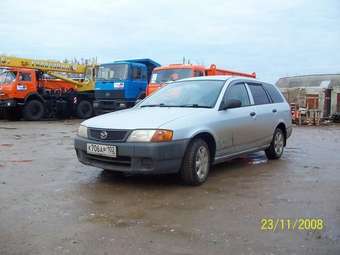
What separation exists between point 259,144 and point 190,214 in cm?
323

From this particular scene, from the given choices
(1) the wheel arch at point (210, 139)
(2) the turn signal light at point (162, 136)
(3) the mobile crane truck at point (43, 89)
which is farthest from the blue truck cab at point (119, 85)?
(2) the turn signal light at point (162, 136)

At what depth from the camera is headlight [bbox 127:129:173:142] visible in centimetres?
546

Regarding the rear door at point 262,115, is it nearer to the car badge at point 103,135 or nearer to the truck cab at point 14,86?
the car badge at point 103,135

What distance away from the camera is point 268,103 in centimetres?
802

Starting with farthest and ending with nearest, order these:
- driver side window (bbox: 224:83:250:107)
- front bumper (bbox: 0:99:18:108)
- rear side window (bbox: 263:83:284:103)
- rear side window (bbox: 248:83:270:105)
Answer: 1. front bumper (bbox: 0:99:18:108)
2. rear side window (bbox: 263:83:284:103)
3. rear side window (bbox: 248:83:270:105)
4. driver side window (bbox: 224:83:250:107)

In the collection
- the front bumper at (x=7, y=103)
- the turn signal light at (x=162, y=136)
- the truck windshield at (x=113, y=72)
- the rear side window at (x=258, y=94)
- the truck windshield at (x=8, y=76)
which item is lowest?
the front bumper at (x=7, y=103)

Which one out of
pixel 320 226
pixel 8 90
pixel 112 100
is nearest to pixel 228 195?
pixel 320 226

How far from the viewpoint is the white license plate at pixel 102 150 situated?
5.62 m

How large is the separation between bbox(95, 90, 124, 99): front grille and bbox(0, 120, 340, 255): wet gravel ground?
450 inches

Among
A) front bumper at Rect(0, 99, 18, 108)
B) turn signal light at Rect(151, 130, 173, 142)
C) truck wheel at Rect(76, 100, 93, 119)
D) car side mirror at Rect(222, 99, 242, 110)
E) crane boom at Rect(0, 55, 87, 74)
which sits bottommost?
truck wheel at Rect(76, 100, 93, 119)

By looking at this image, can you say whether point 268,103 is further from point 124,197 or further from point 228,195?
point 124,197

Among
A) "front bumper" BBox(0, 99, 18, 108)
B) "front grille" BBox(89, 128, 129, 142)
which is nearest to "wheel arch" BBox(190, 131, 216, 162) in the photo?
"front grille" BBox(89, 128, 129, 142)

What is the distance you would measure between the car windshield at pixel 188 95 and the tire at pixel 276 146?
1863mm
